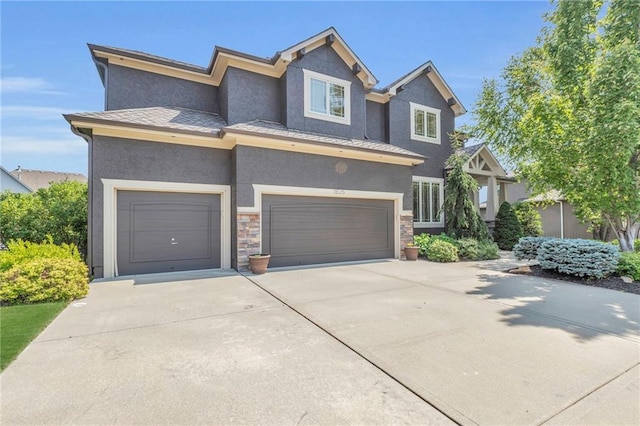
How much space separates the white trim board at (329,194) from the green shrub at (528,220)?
935 centimetres

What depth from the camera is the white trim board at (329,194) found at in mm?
9055

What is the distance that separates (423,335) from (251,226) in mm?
6155

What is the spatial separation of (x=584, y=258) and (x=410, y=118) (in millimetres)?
9049

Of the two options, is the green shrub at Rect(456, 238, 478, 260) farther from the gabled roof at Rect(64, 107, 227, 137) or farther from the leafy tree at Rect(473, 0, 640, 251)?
the gabled roof at Rect(64, 107, 227, 137)

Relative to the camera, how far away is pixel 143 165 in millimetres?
8305

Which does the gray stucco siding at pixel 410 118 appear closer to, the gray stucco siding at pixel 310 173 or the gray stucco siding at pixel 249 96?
the gray stucco siding at pixel 310 173

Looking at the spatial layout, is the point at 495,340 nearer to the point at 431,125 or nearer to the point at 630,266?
the point at 630,266

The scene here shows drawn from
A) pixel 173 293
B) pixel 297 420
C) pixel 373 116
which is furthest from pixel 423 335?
pixel 373 116

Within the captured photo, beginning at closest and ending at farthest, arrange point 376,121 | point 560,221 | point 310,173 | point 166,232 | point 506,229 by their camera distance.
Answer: point 166,232
point 310,173
point 376,121
point 506,229
point 560,221

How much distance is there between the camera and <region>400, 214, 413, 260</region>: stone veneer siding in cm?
1177

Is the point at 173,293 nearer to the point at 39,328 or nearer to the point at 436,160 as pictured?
the point at 39,328

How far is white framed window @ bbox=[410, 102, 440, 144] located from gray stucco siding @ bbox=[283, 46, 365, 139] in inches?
130

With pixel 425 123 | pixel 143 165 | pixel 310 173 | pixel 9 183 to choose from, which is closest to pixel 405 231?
pixel 310 173

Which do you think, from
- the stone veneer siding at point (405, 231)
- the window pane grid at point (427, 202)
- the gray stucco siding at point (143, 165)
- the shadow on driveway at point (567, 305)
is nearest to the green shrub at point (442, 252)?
the stone veneer siding at point (405, 231)
